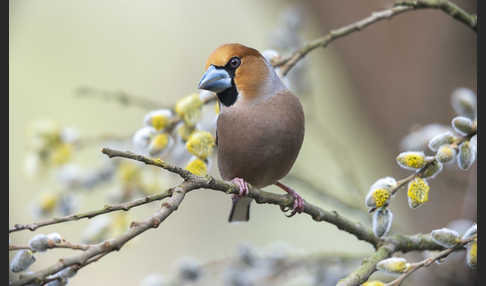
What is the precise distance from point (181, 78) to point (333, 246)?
8.27 ft

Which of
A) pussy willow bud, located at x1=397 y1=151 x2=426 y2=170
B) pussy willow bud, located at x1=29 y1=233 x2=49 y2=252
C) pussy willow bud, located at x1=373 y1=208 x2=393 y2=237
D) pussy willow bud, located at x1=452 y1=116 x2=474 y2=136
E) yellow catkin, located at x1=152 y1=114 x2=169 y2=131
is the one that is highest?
pussy willow bud, located at x1=452 y1=116 x2=474 y2=136

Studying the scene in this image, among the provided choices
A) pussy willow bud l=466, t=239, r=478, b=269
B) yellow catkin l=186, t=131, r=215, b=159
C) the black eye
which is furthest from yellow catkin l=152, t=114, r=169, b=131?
pussy willow bud l=466, t=239, r=478, b=269

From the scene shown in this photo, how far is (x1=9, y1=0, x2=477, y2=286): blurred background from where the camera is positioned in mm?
2545

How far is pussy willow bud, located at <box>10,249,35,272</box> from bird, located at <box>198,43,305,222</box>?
72 centimetres

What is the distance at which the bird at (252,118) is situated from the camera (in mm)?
1911

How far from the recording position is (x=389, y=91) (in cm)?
394

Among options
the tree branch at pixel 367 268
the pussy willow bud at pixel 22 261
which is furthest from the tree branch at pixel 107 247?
the tree branch at pixel 367 268

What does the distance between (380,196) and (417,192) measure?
0.09 m

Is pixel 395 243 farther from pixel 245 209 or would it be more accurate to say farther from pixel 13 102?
pixel 13 102

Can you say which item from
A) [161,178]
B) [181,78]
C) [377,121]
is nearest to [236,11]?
[181,78]

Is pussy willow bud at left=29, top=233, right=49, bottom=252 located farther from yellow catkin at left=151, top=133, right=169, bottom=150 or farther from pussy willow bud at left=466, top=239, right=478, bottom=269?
pussy willow bud at left=466, top=239, right=478, bottom=269

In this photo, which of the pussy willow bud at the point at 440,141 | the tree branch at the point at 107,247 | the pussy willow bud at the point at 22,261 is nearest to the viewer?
the tree branch at the point at 107,247

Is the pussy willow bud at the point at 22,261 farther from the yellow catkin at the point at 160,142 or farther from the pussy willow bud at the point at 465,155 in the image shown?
the pussy willow bud at the point at 465,155

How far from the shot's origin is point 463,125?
1473mm
